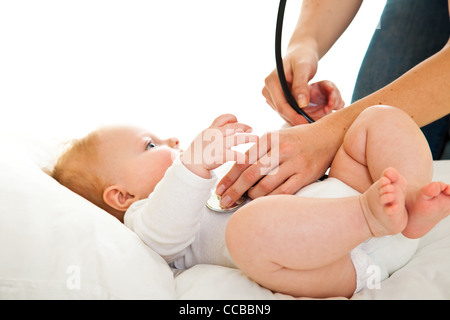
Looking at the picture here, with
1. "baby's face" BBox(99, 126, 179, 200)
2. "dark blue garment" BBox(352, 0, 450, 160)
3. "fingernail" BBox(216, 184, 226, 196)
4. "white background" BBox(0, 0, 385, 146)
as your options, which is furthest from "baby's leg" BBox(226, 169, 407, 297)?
"white background" BBox(0, 0, 385, 146)

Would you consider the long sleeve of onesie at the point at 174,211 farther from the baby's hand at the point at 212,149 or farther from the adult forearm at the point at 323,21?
the adult forearm at the point at 323,21

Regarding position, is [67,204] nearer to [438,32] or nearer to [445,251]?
[445,251]

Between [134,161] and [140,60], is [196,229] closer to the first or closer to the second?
Answer: [134,161]

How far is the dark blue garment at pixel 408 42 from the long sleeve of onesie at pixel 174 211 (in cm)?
85

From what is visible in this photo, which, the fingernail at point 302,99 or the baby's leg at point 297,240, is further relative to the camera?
the fingernail at point 302,99

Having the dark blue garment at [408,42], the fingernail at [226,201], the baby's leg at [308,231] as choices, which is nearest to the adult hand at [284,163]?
the fingernail at [226,201]

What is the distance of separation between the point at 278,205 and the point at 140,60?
4.52 ft

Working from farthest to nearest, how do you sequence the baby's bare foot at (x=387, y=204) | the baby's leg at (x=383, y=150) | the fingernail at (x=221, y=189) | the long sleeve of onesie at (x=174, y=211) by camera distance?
the fingernail at (x=221, y=189)
the long sleeve of onesie at (x=174, y=211)
the baby's leg at (x=383, y=150)
the baby's bare foot at (x=387, y=204)

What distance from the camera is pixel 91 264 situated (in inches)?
26.1

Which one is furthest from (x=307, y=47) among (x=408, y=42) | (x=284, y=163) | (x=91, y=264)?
(x=91, y=264)

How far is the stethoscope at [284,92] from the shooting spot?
873 mm

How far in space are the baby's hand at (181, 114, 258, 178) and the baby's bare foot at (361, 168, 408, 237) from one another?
270 mm

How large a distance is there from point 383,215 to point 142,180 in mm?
562
